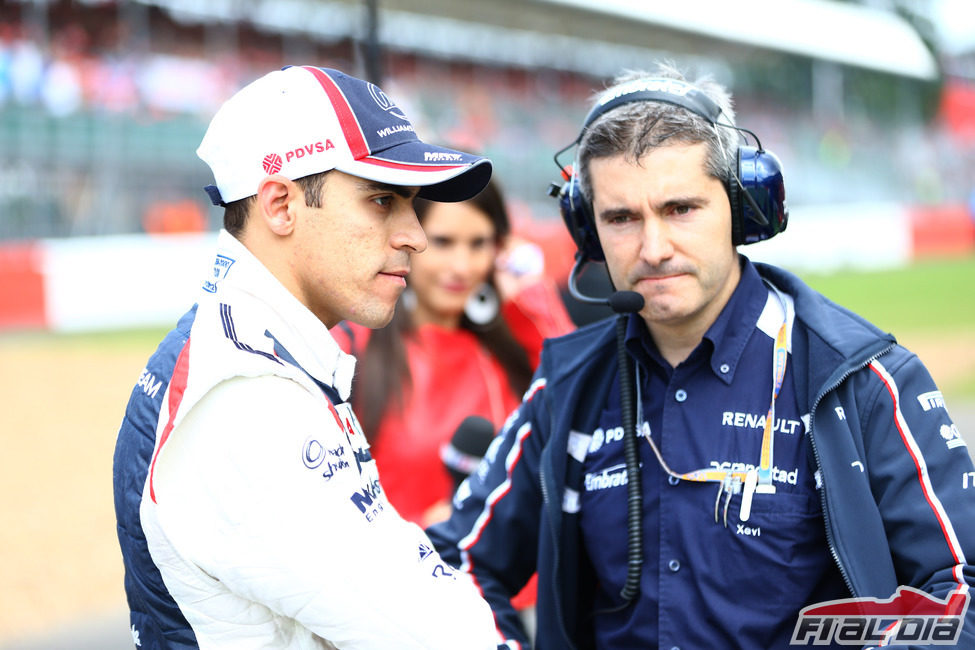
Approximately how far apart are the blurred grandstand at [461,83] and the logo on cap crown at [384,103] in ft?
4.69

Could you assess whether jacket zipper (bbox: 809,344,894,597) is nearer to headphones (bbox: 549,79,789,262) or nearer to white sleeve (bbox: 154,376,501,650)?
headphones (bbox: 549,79,789,262)

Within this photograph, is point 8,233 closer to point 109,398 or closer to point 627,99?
point 109,398

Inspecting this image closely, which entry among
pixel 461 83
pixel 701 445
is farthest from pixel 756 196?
pixel 461 83

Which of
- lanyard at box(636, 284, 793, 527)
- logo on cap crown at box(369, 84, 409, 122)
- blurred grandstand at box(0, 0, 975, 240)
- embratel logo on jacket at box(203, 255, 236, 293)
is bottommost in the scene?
lanyard at box(636, 284, 793, 527)

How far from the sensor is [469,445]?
2803mm

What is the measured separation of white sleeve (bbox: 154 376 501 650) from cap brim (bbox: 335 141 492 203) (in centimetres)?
39

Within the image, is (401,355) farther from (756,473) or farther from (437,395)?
(756,473)

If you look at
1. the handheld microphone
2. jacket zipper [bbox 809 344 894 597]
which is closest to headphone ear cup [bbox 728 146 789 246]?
jacket zipper [bbox 809 344 894 597]

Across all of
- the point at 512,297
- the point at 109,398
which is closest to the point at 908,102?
the point at 109,398

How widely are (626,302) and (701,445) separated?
1.08ft

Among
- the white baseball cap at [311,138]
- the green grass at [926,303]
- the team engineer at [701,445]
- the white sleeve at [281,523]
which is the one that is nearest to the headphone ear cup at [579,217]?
the team engineer at [701,445]

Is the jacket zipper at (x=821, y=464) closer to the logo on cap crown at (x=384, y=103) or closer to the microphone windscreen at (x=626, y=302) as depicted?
the microphone windscreen at (x=626, y=302)

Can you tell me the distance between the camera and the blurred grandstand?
17.8 m

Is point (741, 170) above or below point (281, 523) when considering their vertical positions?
above
